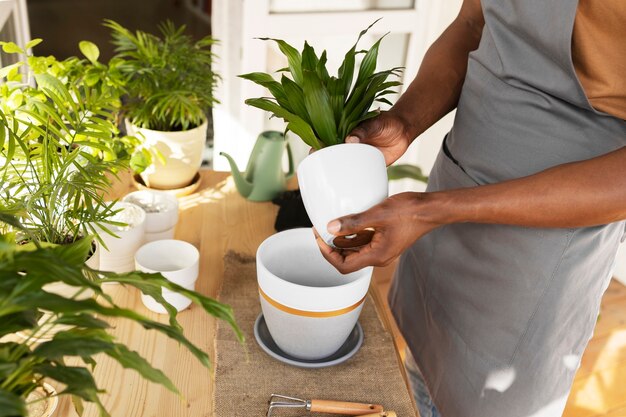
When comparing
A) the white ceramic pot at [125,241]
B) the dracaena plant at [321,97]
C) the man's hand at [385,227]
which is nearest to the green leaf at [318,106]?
the dracaena plant at [321,97]

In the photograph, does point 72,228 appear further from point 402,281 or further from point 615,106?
point 615,106

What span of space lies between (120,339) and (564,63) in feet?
2.77

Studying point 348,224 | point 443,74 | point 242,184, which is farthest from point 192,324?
point 443,74

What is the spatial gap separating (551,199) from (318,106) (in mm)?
375

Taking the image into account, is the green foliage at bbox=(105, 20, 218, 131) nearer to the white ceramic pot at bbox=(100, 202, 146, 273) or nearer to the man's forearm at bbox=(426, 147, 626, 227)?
the white ceramic pot at bbox=(100, 202, 146, 273)

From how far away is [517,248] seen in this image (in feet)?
3.53

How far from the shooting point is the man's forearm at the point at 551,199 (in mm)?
892

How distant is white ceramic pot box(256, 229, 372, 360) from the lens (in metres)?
0.93

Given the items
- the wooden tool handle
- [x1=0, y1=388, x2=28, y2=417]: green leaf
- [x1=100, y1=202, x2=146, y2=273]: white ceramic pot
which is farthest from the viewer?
[x1=100, y1=202, x2=146, y2=273]: white ceramic pot

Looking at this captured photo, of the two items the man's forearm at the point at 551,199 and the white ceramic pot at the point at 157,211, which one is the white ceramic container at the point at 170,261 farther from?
the man's forearm at the point at 551,199

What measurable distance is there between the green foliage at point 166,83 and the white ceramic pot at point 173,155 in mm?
23

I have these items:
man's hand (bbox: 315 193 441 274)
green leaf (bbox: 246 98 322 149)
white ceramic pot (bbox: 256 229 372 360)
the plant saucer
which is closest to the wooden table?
the plant saucer

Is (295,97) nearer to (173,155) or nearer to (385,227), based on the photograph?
(385,227)

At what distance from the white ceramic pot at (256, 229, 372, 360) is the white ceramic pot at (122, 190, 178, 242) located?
1.00 ft
